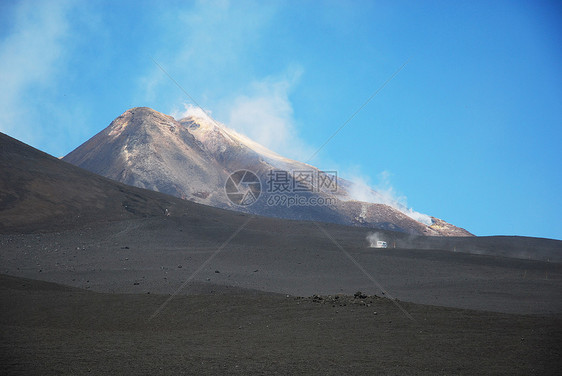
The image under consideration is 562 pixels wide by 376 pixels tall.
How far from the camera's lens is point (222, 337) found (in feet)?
41.2

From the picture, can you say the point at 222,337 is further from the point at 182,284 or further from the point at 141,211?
the point at 141,211

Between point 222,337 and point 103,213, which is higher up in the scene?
point 103,213

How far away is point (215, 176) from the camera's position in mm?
108688

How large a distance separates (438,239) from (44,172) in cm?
3981

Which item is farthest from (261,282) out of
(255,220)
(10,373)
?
(255,220)

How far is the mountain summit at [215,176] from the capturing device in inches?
3802

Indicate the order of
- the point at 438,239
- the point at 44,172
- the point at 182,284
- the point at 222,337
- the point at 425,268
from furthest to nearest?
1. the point at 438,239
2. the point at 44,172
3. the point at 425,268
4. the point at 182,284
5. the point at 222,337
